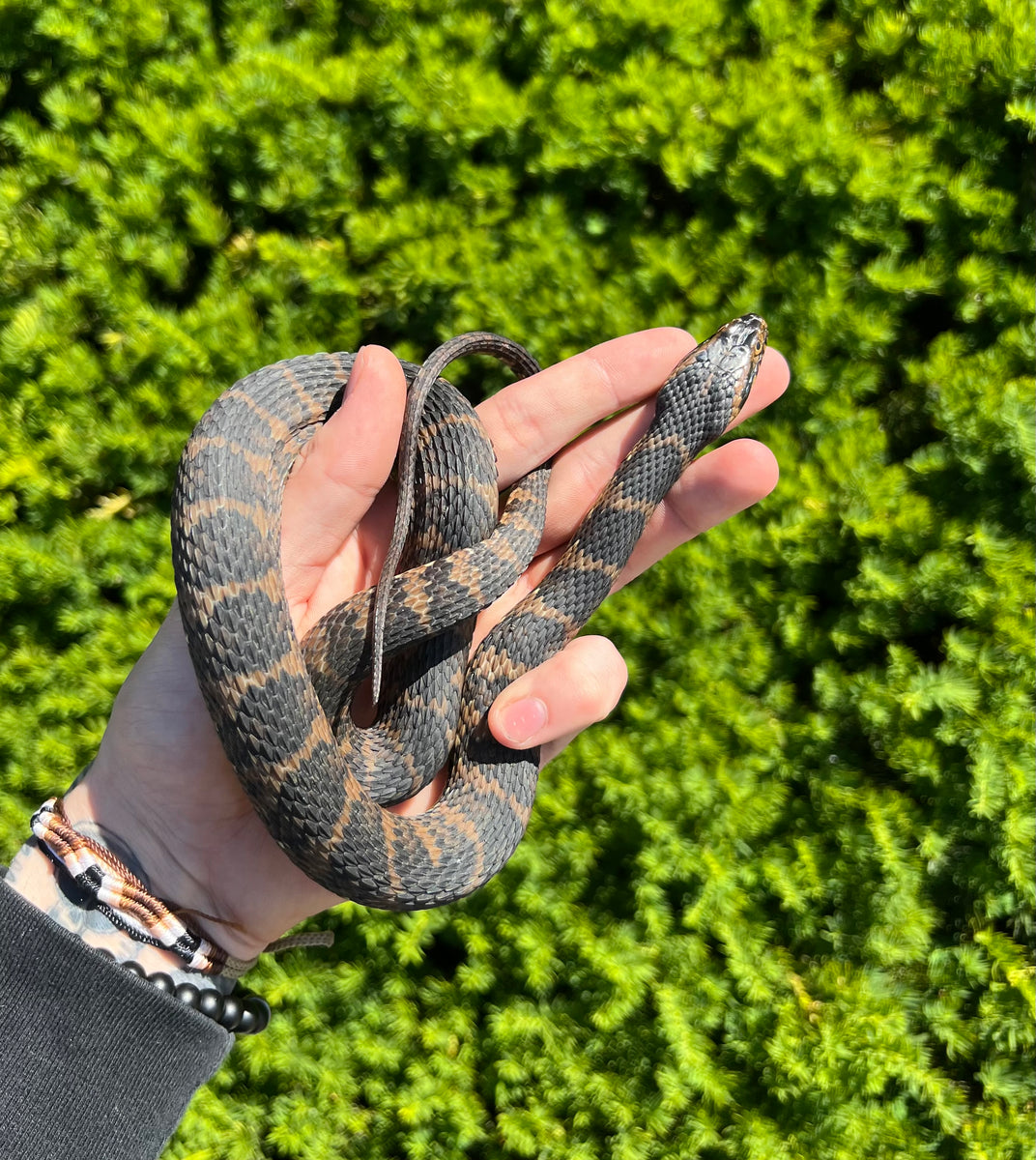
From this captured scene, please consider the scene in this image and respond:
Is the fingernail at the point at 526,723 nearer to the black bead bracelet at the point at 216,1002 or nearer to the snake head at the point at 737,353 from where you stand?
the black bead bracelet at the point at 216,1002

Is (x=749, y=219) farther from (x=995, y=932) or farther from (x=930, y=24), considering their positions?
(x=995, y=932)

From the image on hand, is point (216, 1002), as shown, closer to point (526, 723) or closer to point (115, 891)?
point (115, 891)

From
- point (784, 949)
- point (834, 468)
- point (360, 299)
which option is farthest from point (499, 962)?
point (360, 299)

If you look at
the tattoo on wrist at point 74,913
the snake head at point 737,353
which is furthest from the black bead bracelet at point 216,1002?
the snake head at point 737,353

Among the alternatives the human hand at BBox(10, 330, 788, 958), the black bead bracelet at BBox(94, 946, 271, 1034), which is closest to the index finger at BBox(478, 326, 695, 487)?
the human hand at BBox(10, 330, 788, 958)

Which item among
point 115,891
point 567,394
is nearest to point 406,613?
point 567,394

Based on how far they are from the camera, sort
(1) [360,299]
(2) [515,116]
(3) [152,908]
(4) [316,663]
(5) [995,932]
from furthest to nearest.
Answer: (1) [360,299]
(2) [515,116]
(5) [995,932]
(4) [316,663]
(3) [152,908]
